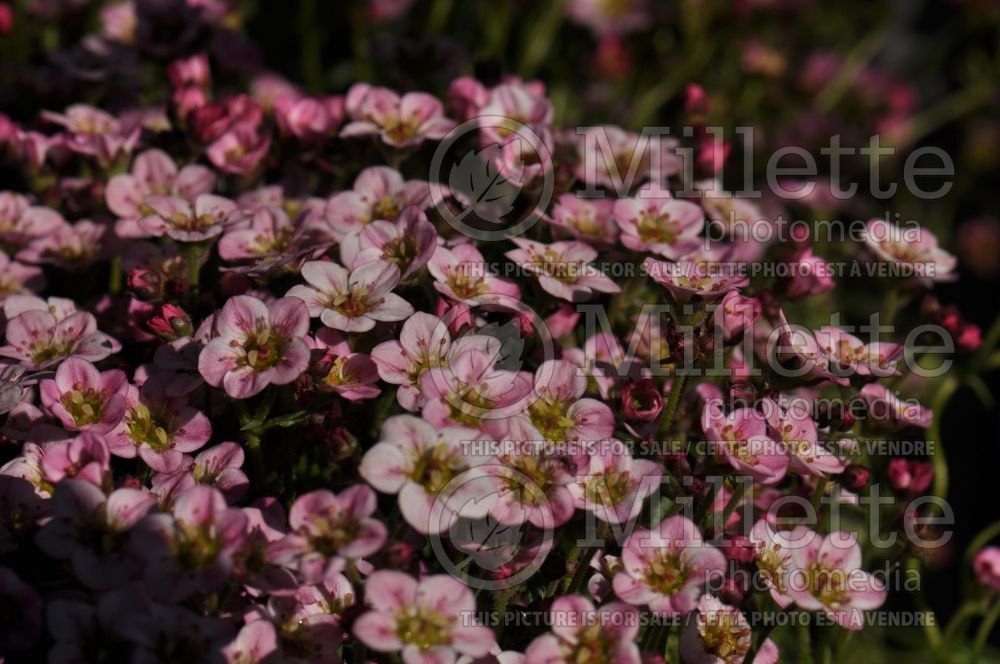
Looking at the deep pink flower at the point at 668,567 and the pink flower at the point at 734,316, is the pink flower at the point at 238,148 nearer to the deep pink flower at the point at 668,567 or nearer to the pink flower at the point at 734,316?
the pink flower at the point at 734,316

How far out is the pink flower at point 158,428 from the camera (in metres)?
1.73

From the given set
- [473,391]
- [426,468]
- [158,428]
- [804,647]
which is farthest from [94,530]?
[804,647]

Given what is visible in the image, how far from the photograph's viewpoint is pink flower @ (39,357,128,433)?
173 centimetres

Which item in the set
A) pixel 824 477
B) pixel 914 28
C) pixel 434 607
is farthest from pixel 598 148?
pixel 914 28

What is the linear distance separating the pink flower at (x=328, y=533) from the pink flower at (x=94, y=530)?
0.75ft

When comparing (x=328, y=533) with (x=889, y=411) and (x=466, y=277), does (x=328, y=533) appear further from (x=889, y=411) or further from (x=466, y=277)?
(x=889, y=411)

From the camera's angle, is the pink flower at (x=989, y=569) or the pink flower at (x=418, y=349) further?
the pink flower at (x=989, y=569)

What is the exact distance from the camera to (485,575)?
170 cm

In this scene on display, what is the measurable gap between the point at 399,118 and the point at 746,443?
1127 mm

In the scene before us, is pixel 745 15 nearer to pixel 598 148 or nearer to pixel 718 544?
pixel 598 148

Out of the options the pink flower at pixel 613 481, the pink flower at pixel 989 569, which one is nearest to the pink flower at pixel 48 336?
the pink flower at pixel 613 481

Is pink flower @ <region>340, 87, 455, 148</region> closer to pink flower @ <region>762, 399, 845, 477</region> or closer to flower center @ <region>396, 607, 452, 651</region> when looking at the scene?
pink flower @ <region>762, 399, 845, 477</region>

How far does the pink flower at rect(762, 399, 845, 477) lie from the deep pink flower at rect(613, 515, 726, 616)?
257 millimetres

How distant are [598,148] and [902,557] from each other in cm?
115
